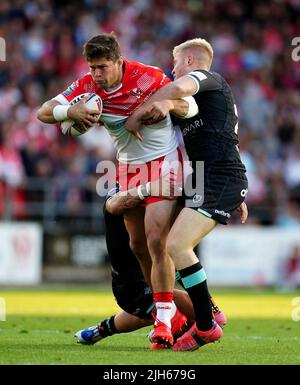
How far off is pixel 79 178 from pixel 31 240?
4.86ft

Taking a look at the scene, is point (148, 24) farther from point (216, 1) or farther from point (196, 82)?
point (196, 82)

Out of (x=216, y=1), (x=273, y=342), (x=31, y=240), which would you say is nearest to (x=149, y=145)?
(x=273, y=342)

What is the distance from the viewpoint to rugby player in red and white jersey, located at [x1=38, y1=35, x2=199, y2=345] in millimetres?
7945

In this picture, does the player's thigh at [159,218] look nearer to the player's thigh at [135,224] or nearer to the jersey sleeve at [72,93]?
the player's thigh at [135,224]

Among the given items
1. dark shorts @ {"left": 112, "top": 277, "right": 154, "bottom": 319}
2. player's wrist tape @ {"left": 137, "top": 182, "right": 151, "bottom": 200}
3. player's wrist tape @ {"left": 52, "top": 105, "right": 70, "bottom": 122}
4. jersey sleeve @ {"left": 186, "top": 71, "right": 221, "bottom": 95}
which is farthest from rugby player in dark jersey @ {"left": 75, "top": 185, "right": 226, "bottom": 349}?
jersey sleeve @ {"left": 186, "top": 71, "right": 221, "bottom": 95}

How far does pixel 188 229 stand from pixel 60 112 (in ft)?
4.51

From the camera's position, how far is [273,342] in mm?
8836

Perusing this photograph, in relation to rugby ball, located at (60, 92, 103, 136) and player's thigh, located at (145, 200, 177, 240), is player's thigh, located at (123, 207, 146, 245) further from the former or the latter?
rugby ball, located at (60, 92, 103, 136)

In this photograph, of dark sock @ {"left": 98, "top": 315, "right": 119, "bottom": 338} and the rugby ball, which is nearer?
the rugby ball

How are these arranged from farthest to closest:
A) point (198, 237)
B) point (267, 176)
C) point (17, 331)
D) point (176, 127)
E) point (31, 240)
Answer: point (267, 176), point (31, 240), point (17, 331), point (176, 127), point (198, 237)

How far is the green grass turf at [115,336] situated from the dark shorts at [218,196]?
1.09 metres

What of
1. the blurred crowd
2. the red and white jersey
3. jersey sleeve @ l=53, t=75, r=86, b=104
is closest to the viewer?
jersey sleeve @ l=53, t=75, r=86, b=104

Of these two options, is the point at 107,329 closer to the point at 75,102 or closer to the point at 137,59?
the point at 75,102

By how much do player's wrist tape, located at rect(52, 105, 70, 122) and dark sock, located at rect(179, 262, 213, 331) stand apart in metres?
1.53
